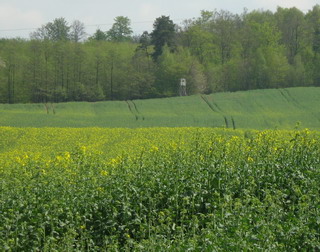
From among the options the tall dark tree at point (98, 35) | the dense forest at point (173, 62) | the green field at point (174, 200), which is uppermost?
the tall dark tree at point (98, 35)

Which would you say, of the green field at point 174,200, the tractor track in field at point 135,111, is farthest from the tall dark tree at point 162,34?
the green field at point 174,200

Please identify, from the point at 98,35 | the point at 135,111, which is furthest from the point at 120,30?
the point at 135,111

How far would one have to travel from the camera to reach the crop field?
9547mm

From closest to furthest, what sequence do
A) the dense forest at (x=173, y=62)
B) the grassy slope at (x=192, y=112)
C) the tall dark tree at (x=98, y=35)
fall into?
the grassy slope at (x=192, y=112)
the dense forest at (x=173, y=62)
the tall dark tree at (x=98, y=35)

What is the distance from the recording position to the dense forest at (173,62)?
7206cm

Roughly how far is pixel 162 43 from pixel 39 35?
43166 mm

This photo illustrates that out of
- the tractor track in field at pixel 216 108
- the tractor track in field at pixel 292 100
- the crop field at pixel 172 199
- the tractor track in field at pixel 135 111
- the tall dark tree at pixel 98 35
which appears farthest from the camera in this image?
the tall dark tree at pixel 98 35

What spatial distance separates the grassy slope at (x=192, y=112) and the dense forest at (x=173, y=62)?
34.0 feet

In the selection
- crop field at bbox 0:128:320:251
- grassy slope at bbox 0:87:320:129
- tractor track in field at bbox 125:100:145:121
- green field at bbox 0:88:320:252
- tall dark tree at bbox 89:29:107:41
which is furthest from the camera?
tall dark tree at bbox 89:29:107:41

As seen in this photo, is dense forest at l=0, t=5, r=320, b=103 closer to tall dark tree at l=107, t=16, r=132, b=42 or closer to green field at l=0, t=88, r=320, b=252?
tall dark tree at l=107, t=16, r=132, b=42

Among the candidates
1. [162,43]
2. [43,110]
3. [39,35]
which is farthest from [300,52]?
[39,35]

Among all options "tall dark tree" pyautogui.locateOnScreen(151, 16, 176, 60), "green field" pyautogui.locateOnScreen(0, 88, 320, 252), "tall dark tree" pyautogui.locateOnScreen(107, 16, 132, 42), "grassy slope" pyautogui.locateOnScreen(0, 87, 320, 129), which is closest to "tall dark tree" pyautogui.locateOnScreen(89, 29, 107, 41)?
"tall dark tree" pyautogui.locateOnScreen(107, 16, 132, 42)

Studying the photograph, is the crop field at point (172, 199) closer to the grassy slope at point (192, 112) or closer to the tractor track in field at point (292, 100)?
the grassy slope at point (192, 112)

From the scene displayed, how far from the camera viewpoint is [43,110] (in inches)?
2203
